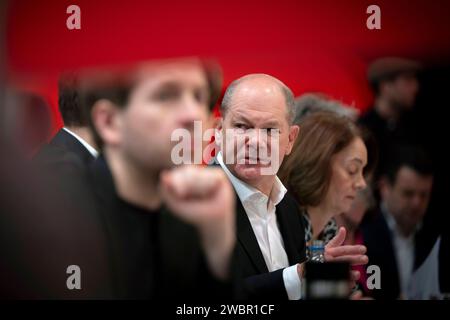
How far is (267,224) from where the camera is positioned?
3.02m

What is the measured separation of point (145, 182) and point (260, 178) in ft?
1.43

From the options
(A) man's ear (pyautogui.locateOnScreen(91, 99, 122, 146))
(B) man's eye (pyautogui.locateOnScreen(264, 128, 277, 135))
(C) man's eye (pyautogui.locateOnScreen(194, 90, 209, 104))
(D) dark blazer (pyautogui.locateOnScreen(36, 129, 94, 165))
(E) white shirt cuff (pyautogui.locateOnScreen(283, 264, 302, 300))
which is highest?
(C) man's eye (pyautogui.locateOnScreen(194, 90, 209, 104))

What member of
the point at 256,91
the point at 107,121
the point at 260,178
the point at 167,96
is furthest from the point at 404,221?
the point at 107,121

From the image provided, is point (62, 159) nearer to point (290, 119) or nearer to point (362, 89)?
point (290, 119)

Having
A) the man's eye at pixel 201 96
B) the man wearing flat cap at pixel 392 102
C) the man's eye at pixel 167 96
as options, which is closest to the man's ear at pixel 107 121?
the man's eye at pixel 167 96

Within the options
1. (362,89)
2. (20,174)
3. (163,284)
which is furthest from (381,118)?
(20,174)

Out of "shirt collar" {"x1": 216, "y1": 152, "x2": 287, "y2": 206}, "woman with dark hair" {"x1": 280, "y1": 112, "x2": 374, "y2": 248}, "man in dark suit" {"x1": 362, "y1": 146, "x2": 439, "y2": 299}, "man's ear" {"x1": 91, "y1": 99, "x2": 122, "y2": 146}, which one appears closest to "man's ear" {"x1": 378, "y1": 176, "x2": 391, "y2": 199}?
"man in dark suit" {"x1": 362, "y1": 146, "x2": 439, "y2": 299}

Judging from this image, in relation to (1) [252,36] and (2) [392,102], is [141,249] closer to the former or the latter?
(1) [252,36]

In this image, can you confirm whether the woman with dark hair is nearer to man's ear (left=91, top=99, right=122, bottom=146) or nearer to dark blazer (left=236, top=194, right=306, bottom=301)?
dark blazer (left=236, top=194, right=306, bottom=301)

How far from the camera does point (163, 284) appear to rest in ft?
9.04

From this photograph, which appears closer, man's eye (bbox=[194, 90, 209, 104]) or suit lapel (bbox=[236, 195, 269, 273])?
man's eye (bbox=[194, 90, 209, 104])

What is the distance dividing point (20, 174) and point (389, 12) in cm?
139

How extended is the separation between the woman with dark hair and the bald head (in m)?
0.13

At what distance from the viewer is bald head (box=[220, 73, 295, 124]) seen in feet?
9.78
